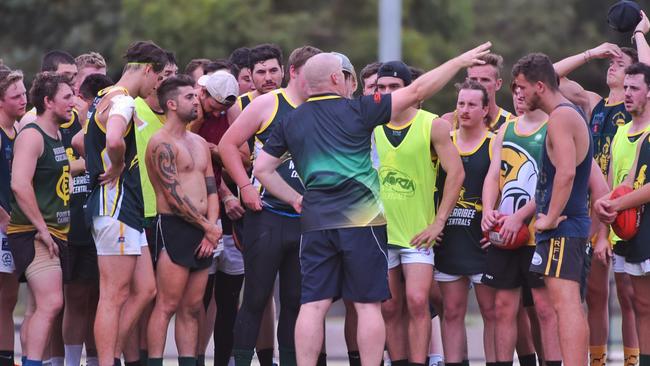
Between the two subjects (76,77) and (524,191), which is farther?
(76,77)

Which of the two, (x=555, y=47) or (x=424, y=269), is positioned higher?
(x=555, y=47)

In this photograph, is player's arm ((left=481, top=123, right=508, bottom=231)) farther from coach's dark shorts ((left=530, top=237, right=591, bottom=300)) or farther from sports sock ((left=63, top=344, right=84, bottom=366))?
sports sock ((left=63, top=344, right=84, bottom=366))

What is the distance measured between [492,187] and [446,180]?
14.1 inches

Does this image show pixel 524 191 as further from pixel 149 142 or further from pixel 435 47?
pixel 435 47

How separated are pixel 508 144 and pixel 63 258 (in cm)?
367

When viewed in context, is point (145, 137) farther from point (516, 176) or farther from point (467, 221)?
point (516, 176)

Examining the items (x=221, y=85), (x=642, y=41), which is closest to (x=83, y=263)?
(x=221, y=85)

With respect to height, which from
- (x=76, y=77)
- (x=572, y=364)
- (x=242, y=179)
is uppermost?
(x=76, y=77)

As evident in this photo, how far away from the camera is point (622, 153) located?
10828 mm

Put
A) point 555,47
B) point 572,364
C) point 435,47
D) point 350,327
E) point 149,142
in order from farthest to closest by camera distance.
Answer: point 555,47 → point 435,47 → point 350,327 → point 149,142 → point 572,364

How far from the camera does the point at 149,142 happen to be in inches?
392

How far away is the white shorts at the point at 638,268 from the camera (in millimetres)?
10062

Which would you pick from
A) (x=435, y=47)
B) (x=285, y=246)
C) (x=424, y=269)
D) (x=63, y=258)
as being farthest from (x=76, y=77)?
(x=435, y=47)

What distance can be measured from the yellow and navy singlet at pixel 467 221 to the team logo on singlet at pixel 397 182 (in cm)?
38
